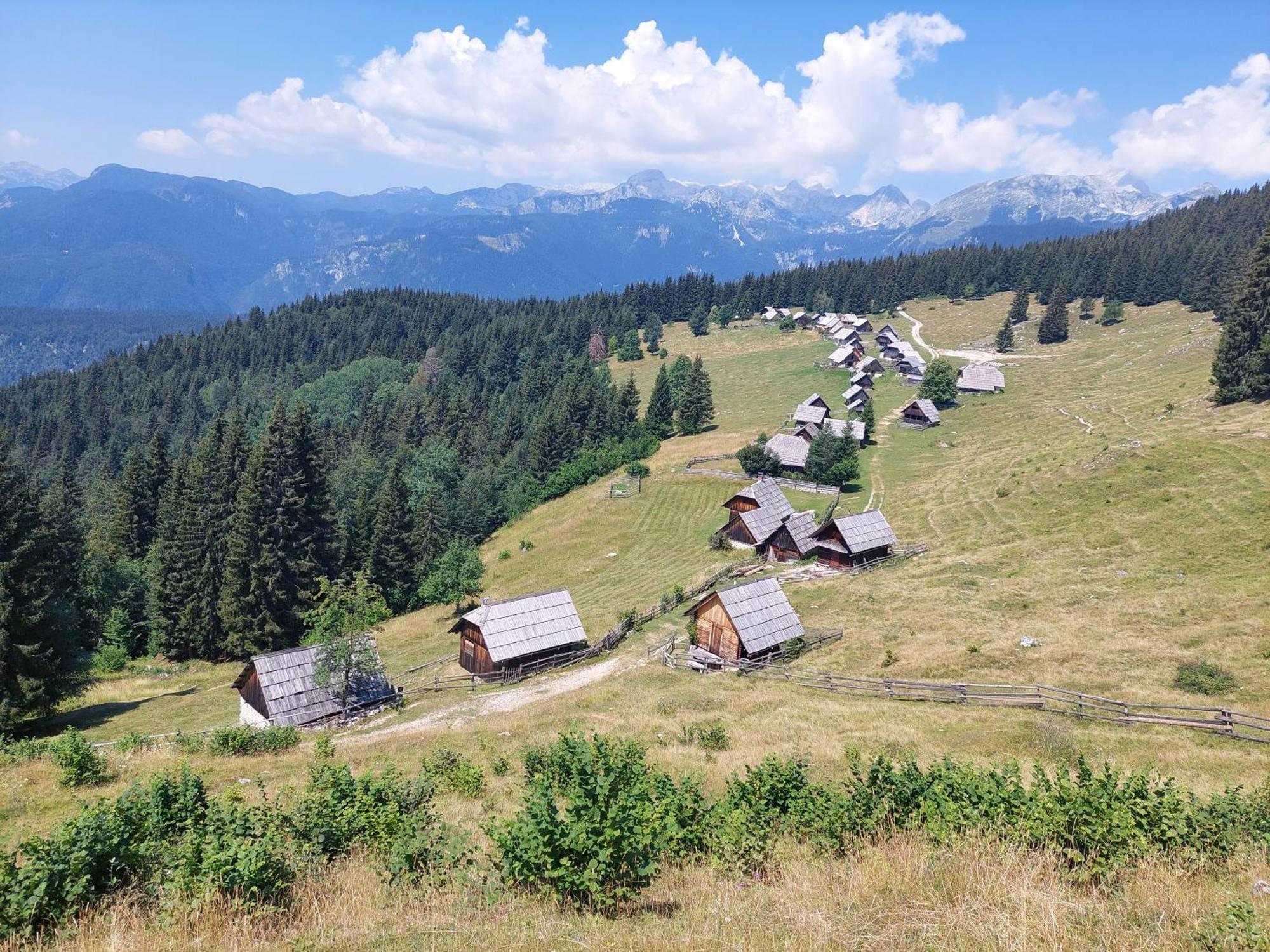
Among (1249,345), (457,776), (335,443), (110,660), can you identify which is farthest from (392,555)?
(1249,345)

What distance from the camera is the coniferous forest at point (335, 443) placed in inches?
2202

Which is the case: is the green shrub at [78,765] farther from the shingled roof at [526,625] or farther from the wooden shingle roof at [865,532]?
the wooden shingle roof at [865,532]

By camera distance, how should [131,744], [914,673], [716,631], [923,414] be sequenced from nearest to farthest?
[131,744], [914,673], [716,631], [923,414]

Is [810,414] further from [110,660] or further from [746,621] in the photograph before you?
[110,660]

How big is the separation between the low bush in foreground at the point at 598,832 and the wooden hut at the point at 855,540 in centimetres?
3794

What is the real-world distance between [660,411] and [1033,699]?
82896 mm

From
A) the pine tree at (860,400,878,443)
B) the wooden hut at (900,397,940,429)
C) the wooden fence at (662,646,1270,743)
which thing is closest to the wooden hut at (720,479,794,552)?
the wooden fence at (662,646,1270,743)

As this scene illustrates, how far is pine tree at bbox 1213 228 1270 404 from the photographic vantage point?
65.6m

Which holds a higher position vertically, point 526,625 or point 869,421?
point 869,421

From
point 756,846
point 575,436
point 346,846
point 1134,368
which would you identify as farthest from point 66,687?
point 1134,368

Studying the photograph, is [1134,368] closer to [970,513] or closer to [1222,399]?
[1222,399]

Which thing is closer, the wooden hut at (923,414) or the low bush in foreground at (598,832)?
the low bush in foreground at (598,832)

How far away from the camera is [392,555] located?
2753 inches

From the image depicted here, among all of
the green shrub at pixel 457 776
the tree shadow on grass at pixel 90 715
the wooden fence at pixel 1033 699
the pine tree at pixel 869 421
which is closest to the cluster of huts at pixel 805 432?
the pine tree at pixel 869 421
